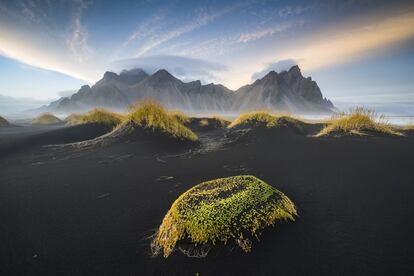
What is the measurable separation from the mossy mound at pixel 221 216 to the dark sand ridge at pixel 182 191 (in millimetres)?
111

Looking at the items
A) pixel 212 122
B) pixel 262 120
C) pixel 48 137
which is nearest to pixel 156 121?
pixel 48 137

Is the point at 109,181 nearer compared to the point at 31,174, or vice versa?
the point at 109,181

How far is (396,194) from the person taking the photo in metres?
2.85

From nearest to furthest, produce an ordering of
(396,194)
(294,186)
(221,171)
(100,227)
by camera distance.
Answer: (100,227)
(396,194)
(294,186)
(221,171)

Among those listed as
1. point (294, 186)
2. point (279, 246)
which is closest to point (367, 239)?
point (279, 246)

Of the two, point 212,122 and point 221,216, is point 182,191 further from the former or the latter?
point 212,122

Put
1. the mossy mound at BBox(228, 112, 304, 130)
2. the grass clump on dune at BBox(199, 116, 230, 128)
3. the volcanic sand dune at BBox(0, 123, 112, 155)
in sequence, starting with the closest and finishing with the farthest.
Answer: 1. the volcanic sand dune at BBox(0, 123, 112, 155)
2. the mossy mound at BBox(228, 112, 304, 130)
3. the grass clump on dune at BBox(199, 116, 230, 128)

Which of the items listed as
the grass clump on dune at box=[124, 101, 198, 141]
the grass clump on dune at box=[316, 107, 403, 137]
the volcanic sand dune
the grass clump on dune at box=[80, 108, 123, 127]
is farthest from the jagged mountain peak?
the grass clump on dune at box=[316, 107, 403, 137]

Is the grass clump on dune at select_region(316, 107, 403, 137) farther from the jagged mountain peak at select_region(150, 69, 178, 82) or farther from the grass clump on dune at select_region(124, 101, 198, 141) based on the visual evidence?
the jagged mountain peak at select_region(150, 69, 178, 82)

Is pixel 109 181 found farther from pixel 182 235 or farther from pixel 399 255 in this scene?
pixel 399 255

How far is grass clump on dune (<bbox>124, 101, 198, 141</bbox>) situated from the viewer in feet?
22.2

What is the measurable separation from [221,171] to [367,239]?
249 centimetres

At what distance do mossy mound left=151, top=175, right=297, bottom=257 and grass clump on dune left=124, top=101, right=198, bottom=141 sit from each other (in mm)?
4448

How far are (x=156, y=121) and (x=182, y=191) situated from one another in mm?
4224
